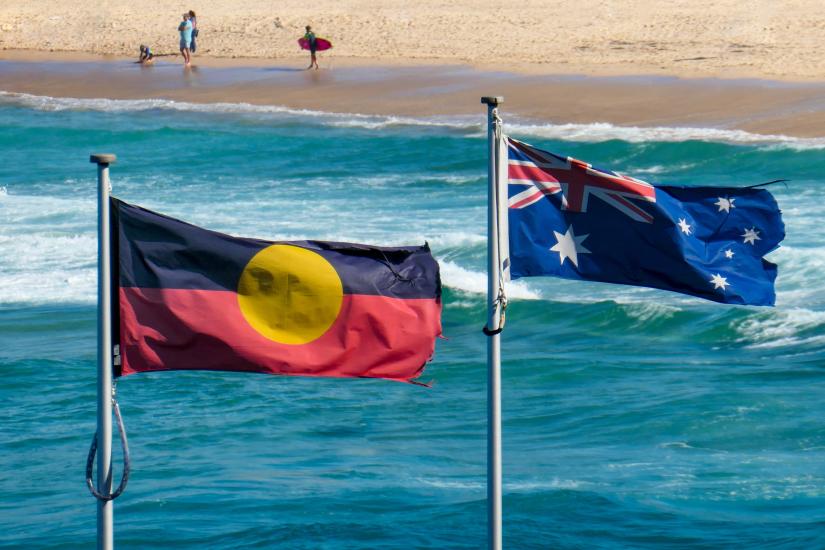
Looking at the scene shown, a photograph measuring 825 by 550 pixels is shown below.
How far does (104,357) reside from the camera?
26.0 ft

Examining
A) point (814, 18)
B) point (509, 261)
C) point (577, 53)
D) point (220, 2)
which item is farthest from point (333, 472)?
point (220, 2)

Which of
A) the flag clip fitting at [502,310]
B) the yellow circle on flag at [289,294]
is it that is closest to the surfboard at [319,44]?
the flag clip fitting at [502,310]

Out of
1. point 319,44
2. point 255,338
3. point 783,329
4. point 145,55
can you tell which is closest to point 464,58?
point 319,44

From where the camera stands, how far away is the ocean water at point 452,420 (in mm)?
12953

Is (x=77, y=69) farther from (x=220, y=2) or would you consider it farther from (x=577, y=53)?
(x=577, y=53)

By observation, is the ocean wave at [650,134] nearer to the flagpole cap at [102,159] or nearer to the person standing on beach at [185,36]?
the person standing on beach at [185,36]

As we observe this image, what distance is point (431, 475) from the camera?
46.7 feet

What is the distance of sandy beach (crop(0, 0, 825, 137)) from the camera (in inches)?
1404

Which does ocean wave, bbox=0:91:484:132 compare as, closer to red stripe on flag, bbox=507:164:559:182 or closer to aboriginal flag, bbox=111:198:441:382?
red stripe on flag, bbox=507:164:559:182

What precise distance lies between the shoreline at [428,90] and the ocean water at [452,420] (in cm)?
550

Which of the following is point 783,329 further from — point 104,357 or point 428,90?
point 428,90

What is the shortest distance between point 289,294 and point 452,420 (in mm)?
8233

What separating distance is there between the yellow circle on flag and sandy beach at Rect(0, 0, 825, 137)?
25.0 m

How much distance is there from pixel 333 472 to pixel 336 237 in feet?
37.2
